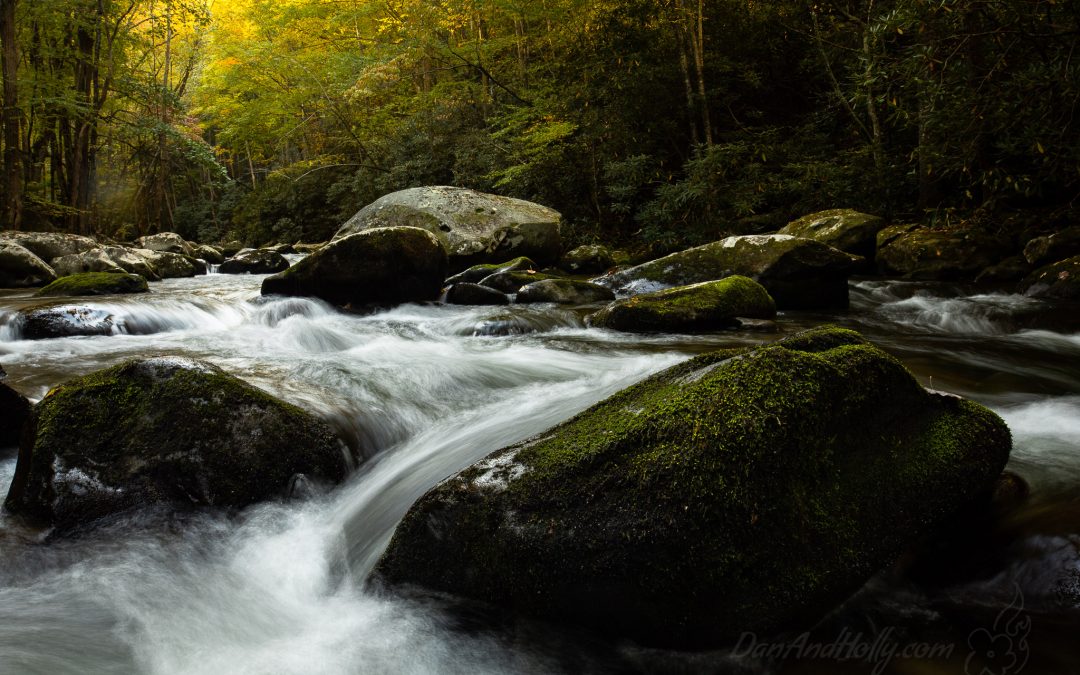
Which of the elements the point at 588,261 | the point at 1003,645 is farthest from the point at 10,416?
the point at 588,261

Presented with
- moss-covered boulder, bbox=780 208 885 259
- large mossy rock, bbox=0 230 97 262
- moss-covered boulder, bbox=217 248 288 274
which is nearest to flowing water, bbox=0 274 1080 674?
moss-covered boulder, bbox=780 208 885 259

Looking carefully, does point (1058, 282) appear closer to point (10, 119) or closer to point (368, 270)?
point (368, 270)

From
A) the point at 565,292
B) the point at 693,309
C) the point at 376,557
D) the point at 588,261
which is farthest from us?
the point at 588,261

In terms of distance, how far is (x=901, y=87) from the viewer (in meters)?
6.89

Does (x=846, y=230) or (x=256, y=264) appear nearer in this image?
(x=846, y=230)

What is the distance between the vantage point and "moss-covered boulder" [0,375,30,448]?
376 cm

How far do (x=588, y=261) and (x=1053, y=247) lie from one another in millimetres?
7472

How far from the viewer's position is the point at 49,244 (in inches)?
519

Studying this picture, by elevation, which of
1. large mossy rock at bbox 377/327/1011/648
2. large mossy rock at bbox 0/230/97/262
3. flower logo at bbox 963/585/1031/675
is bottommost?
flower logo at bbox 963/585/1031/675

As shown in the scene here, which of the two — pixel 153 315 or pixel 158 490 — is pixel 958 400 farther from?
pixel 153 315

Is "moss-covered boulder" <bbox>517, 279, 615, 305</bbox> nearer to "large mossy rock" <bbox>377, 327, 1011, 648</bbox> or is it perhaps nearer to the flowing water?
the flowing water

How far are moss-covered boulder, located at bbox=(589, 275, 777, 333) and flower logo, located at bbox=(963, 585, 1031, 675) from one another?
5.07 m

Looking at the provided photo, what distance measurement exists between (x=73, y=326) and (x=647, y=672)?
7.52m

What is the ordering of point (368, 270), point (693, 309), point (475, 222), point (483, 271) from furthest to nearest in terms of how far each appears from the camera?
point (475, 222) < point (483, 271) < point (368, 270) < point (693, 309)
